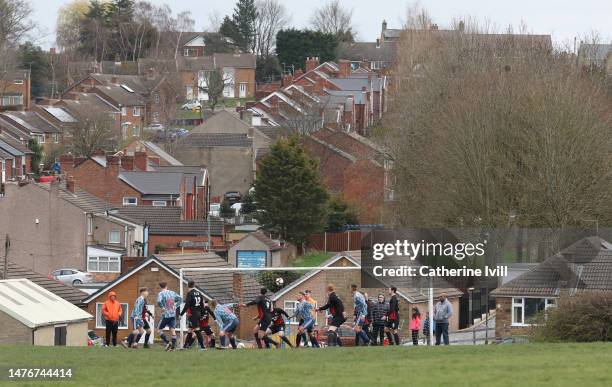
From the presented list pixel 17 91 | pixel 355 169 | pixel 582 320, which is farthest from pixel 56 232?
pixel 17 91

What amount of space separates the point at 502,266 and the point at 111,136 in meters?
82.6

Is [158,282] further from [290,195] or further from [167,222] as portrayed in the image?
[290,195]

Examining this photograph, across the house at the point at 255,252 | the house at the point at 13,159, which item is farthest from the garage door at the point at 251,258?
the house at the point at 13,159

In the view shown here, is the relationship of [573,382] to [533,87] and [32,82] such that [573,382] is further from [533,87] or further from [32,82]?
[32,82]

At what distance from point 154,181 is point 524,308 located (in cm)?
4640

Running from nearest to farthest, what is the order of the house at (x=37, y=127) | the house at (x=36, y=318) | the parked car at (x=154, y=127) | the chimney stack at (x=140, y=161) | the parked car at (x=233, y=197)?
1. the house at (x=36, y=318)
2. the chimney stack at (x=140, y=161)
3. the parked car at (x=233, y=197)
4. the house at (x=37, y=127)
5. the parked car at (x=154, y=127)

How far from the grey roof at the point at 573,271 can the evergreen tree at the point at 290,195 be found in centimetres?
4252

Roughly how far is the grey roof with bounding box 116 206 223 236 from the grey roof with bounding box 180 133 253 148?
27.0 m

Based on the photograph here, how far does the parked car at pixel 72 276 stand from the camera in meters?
70.4

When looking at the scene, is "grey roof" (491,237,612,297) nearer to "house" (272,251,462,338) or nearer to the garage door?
"house" (272,251,462,338)

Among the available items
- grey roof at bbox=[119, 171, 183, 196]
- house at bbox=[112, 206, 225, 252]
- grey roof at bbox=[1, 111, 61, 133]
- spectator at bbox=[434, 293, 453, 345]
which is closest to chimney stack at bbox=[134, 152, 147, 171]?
grey roof at bbox=[119, 171, 183, 196]

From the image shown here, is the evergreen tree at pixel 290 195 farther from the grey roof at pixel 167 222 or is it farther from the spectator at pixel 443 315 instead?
the spectator at pixel 443 315

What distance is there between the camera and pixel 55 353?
30.1 metres

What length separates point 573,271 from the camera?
Result: 1607 inches
